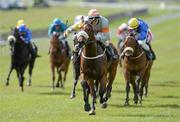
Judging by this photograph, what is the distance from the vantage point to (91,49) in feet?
52.0

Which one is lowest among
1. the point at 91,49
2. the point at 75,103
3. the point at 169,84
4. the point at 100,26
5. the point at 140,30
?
the point at 169,84

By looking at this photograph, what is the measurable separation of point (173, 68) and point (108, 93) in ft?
60.5

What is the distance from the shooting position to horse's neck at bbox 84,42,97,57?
15766mm

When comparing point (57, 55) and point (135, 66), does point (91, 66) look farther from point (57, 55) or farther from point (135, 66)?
point (57, 55)

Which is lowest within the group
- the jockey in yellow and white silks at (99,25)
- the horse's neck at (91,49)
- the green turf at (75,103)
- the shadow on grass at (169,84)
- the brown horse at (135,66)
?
the shadow on grass at (169,84)

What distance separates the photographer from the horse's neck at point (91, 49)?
1577 cm

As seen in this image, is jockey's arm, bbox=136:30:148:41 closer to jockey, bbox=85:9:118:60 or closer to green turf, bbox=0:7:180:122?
green turf, bbox=0:7:180:122

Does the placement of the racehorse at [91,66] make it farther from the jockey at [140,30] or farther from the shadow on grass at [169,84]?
the shadow on grass at [169,84]

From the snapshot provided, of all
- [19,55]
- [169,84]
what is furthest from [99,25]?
[169,84]

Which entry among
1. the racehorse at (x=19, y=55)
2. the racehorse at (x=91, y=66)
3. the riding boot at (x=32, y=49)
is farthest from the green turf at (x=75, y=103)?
the riding boot at (x=32, y=49)

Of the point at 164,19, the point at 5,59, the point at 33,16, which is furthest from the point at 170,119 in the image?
the point at 164,19

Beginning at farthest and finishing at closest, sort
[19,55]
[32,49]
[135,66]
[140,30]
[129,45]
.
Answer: [32,49] → [19,55] → [140,30] → [135,66] → [129,45]

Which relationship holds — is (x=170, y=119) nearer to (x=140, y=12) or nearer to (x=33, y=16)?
(x=33, y=16)

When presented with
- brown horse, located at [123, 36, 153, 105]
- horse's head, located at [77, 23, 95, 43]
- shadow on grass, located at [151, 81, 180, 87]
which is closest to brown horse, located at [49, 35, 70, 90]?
shadow on grass, located at [151, 81, 180, 87]
